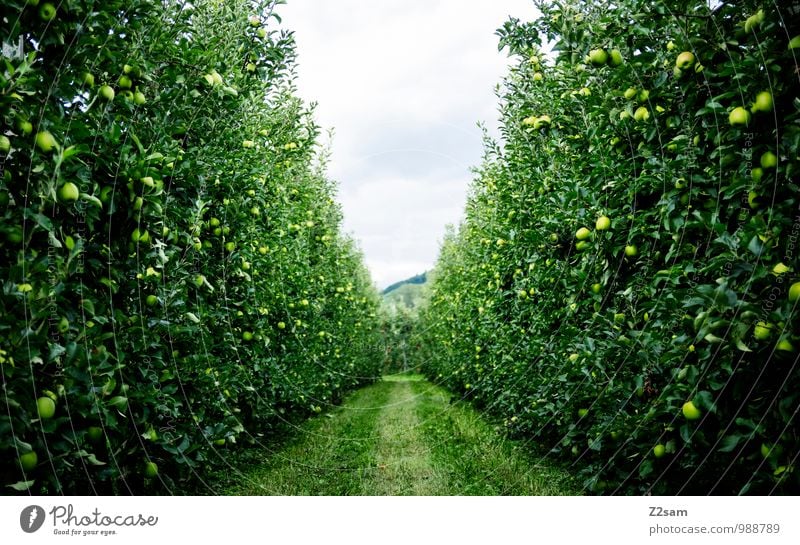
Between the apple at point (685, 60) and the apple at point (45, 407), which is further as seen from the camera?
the apple at point (685, 60)

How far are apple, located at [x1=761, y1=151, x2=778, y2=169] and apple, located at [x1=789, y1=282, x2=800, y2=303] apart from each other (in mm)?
479

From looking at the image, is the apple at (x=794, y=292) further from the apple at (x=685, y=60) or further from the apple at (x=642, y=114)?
the apple at (x=642, y=114)

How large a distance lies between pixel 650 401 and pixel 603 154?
64.8 inches

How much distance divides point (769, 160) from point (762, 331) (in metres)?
0.67

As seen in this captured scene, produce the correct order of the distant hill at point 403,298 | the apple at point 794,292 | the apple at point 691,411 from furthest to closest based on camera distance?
1. the distant hill at point 403,298
2. the apple at point 691,411
3. the apple at point 794,292

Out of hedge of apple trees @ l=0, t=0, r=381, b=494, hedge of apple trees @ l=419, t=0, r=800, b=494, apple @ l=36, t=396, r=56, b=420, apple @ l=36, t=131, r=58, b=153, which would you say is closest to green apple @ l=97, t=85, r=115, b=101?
hedge of apple trees @ l=0, t=0, r=381, b=494

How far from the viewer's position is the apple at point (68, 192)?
6.92 ft

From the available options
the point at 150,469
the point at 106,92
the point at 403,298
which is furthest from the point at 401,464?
the point at 403,298

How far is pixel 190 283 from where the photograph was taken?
142 inches

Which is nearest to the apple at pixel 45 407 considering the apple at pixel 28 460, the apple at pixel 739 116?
the apple at pixel 28 460

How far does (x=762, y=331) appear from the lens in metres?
1.98

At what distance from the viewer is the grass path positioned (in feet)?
12.6

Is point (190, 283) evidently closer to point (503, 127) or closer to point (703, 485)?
point (703, 485)
